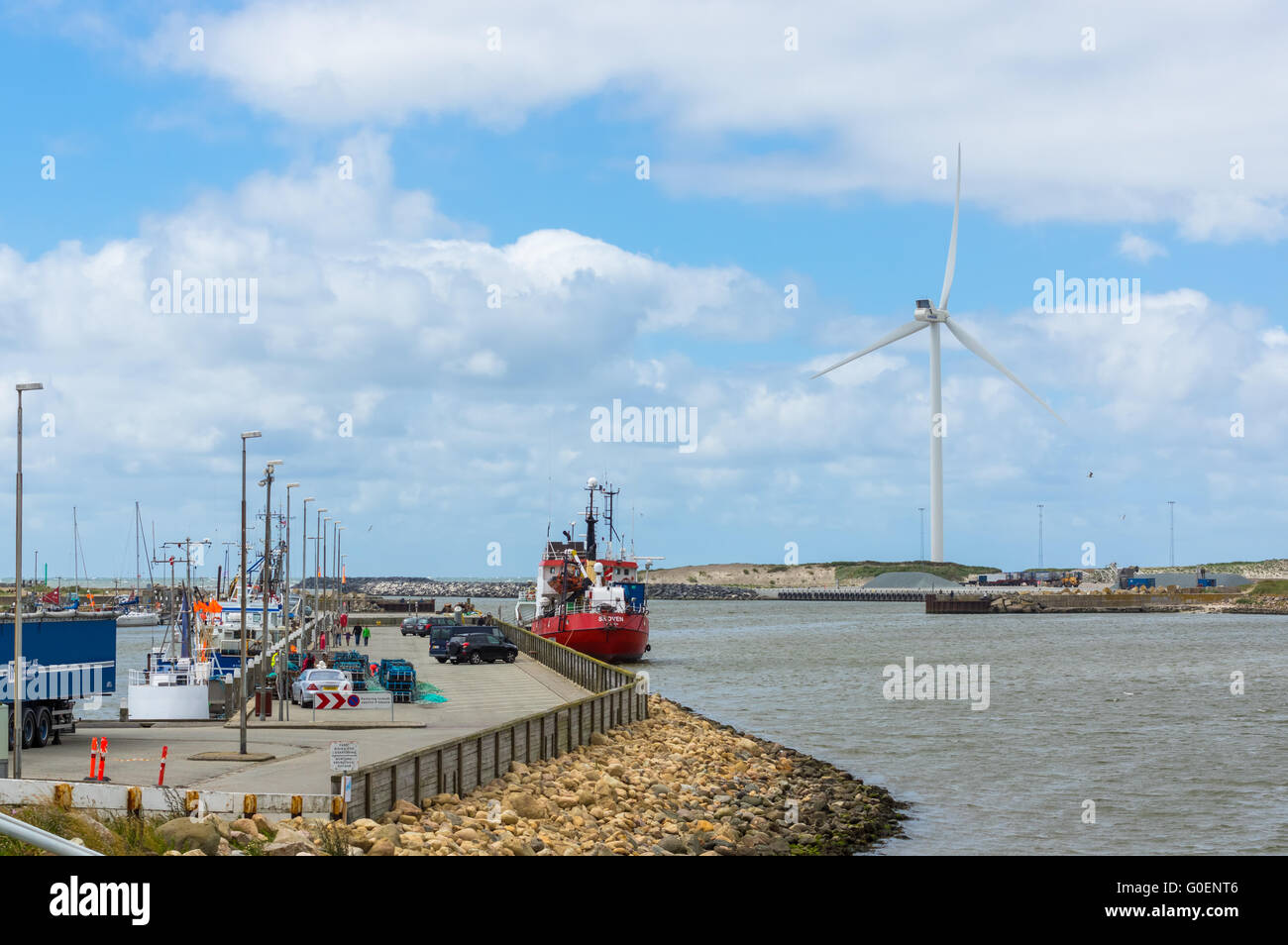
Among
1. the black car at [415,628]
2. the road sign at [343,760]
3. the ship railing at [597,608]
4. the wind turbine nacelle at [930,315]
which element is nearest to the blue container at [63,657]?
the road sign at [343,760]

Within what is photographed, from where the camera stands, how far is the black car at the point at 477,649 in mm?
71625

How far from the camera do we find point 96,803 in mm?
23141

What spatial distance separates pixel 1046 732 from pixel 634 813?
26.9m

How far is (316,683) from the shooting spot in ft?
156

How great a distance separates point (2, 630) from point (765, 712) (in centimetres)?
3454

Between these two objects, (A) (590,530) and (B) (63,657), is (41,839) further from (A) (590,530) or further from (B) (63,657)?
(A) (590,530)

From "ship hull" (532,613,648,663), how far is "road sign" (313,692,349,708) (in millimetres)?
39090

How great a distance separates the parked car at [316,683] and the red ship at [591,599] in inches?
1248

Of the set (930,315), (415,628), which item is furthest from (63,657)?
(930,315)

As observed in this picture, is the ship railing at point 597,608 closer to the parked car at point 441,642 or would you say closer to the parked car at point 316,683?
the parked car at point 441,642

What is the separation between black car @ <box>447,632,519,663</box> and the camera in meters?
71.6
